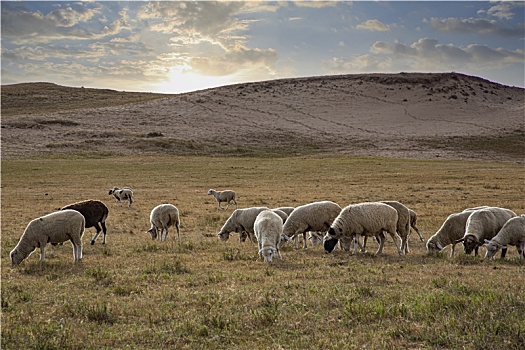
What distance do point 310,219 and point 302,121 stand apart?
82154 millimetres

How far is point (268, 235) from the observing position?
13.2m

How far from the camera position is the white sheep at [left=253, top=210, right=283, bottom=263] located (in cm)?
1264

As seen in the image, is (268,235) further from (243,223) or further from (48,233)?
(48,233)

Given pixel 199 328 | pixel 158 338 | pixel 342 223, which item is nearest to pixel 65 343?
pixel 158 338

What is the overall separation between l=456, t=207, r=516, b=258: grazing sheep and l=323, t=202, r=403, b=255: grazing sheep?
6.49 ft

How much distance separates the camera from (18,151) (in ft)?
201

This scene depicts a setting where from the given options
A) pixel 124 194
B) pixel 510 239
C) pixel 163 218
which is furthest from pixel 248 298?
pixel 124 194

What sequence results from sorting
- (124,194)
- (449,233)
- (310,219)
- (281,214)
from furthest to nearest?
(124,194)
(281,214)
(310,219)
(449,233)

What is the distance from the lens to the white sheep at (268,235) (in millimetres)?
12641

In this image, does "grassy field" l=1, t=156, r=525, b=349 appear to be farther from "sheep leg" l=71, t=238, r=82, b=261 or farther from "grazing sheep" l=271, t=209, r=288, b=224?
"grazing sheep" l=271, t=209, r=288, b=224

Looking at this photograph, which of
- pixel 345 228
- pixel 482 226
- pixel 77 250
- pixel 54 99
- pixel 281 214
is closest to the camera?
pixel 77 250

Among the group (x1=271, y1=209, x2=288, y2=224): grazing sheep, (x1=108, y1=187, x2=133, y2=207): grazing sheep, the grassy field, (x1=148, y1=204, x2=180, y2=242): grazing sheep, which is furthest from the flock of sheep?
(x1=108, y1=187, x2=133, y2=207): grazing sheep

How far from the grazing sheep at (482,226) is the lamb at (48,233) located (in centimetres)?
1117

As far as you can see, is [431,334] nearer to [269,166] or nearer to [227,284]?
[227,284]
